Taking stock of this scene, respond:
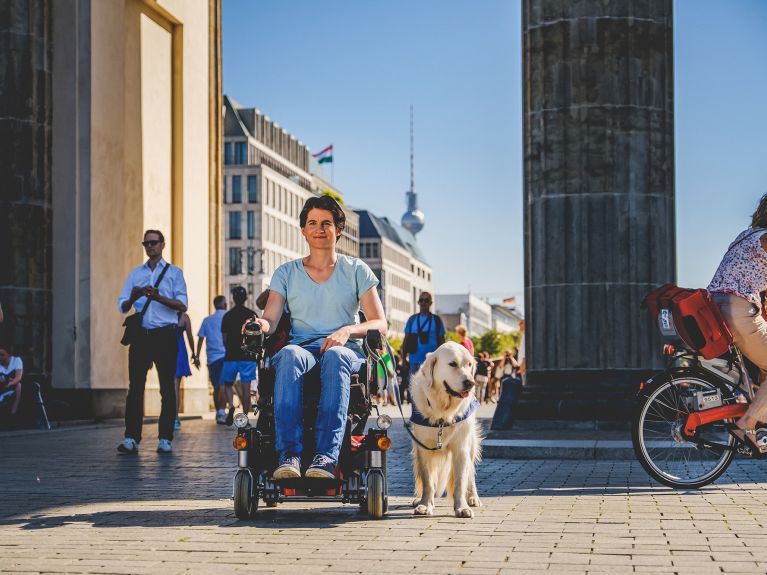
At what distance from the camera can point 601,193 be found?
13.7 m

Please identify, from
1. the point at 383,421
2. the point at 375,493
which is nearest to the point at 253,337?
the point at 383,421

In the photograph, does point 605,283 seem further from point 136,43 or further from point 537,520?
point 136,43

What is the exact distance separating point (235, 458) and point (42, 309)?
287 inches

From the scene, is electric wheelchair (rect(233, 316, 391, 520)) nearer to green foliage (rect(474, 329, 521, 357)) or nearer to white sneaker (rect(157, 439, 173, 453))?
white sneaker (rect(157, 439, 173, 453))

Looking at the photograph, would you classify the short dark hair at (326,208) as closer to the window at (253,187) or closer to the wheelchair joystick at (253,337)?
the wheelchair joystick at (253,337)

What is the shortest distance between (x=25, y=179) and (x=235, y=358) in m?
3.69

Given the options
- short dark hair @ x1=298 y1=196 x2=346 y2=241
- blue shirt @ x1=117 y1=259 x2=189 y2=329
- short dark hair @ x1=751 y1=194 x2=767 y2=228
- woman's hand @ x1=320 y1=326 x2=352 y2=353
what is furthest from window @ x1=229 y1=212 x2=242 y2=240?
woman's hand @ x1=320 y1=326 x2=352 y2=353

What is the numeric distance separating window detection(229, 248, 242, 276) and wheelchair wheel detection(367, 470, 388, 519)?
107 metres

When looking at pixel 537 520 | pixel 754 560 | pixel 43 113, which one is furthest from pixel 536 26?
pixel 754 560

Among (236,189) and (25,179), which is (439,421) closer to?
(25,179)

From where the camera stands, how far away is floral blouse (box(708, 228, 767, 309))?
26.7 feet

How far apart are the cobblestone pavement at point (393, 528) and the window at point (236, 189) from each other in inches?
4121

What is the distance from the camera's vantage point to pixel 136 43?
20688mm

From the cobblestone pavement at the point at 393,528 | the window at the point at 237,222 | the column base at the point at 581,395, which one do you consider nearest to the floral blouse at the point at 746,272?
Result: the cobblestone pavement at the point at 393,528
